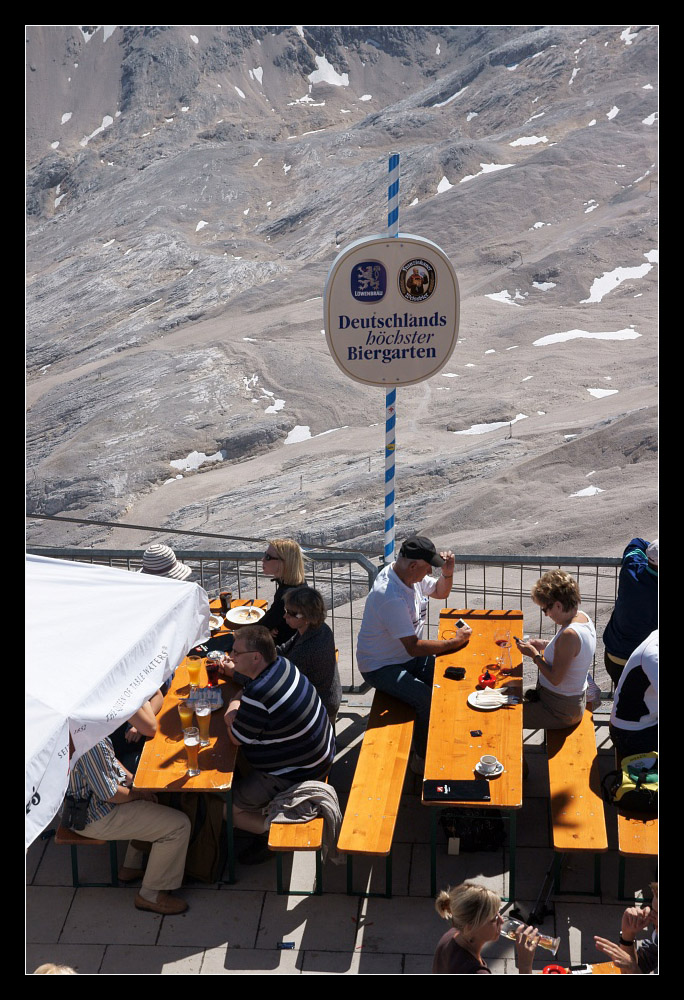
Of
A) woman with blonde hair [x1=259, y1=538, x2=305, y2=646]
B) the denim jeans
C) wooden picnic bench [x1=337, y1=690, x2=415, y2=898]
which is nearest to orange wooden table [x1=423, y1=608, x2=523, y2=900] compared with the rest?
the denim jeans

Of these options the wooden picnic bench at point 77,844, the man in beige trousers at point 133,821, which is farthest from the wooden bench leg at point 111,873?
Answer: the man in beige trousers at point 133,821

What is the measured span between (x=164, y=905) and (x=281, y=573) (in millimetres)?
2322

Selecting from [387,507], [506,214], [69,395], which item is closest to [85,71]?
[506,214]

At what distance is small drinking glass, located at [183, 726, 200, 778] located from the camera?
5719 millimetres

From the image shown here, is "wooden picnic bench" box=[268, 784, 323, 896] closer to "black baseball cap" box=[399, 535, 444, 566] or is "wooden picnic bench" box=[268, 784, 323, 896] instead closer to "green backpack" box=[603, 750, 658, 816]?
"green backpack" box=[603, 750, 658, 816]

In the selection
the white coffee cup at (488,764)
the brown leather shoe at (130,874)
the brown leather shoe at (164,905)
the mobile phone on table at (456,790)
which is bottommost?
the brown leather shoe at (164,905)

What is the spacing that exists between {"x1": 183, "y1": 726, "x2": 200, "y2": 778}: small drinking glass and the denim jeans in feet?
4.46

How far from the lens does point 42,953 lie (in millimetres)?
5324

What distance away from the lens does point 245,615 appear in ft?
24.2

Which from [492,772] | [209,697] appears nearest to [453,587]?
[209,697]

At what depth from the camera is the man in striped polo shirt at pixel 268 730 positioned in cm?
559

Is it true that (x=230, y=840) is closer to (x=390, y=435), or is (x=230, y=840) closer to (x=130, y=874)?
(x=130, y=874)

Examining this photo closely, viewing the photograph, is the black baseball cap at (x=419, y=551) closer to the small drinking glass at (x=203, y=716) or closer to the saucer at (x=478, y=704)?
the saucer at (x=478, y=704)

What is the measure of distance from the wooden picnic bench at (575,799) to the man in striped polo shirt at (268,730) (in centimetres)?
139
